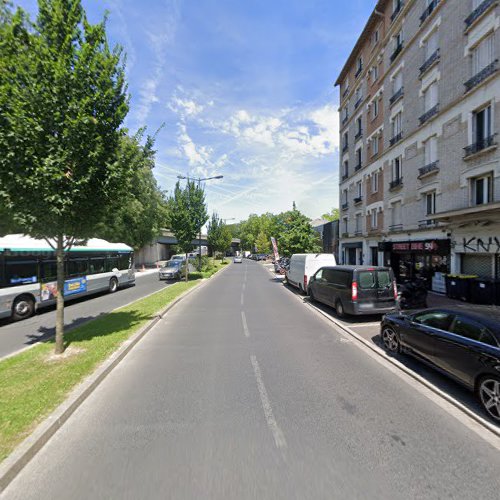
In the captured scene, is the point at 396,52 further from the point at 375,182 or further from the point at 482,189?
the point at 482,189

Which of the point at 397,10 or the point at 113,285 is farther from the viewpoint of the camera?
the point at 397,10

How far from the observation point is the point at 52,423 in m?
3.46

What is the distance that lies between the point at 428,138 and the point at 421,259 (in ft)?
22.2

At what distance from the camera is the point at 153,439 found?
3.32 metres

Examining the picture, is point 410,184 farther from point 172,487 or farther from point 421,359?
point 172,487

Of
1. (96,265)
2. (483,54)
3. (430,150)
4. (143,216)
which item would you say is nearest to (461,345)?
→ (483,54)

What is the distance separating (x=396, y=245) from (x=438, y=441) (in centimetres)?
1559

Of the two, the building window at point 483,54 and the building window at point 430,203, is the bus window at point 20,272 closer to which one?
the building window at point 430,203

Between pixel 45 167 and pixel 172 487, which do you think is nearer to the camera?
pixel 172 487

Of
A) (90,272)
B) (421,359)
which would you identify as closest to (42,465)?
(421,359)

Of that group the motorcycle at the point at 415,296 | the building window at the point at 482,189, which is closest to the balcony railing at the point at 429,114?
the building window at the point at 482,189

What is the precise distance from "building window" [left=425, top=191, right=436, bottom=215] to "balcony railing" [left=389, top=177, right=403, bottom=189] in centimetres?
229

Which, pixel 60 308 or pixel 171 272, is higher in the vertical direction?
pixel 60 308

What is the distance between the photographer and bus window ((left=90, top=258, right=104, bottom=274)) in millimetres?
14359
